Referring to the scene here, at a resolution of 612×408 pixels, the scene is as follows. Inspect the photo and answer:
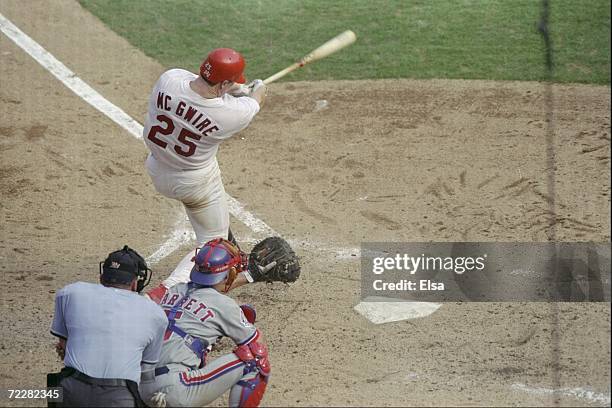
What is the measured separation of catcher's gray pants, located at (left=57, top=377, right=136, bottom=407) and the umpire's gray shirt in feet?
0.23

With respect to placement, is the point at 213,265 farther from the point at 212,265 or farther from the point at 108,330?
the point at 108,330

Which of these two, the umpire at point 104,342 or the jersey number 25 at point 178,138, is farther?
the jersey number 25 at point 178,138

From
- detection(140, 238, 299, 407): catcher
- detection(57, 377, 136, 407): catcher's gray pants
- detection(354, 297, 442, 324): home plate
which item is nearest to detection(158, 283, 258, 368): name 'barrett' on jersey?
detection(140, 238, 299, 407): catcher

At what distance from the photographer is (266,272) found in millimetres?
7145

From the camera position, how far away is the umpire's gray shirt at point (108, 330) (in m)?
5.29

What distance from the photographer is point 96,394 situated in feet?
17.3

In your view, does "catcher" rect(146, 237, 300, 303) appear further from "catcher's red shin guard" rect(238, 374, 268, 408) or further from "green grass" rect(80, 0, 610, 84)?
"green grass" rect(80, 0, 610, 84)

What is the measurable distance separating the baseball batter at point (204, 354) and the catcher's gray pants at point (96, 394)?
27cm

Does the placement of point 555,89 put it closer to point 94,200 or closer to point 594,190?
point 594,190

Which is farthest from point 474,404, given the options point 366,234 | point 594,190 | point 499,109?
point 499,109

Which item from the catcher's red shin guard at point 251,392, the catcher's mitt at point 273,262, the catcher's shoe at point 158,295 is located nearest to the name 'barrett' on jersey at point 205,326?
the catcher's red shin guard at point 251,392

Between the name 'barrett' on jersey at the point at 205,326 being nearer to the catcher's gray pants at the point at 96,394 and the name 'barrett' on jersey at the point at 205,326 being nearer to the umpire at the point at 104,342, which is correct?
the umpire at the point at 104,342

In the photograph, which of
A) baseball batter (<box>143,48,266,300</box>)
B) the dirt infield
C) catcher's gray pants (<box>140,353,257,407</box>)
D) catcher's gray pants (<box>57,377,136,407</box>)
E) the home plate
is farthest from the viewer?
the home plate

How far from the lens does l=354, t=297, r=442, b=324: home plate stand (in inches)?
278
